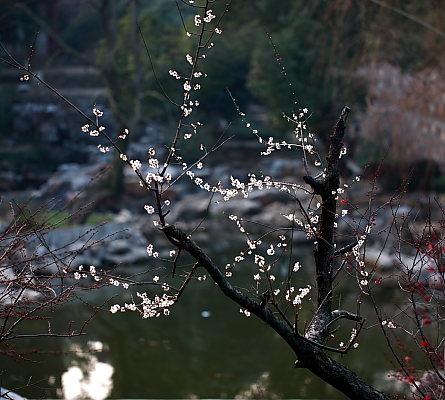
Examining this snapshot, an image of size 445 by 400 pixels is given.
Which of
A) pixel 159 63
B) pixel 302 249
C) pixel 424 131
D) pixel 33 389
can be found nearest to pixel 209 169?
pixel 159 63

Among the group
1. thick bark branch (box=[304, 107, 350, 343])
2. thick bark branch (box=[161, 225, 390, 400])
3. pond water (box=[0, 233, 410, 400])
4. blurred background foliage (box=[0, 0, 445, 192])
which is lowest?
thick bark branch (box=[161, 225, 390, 400])

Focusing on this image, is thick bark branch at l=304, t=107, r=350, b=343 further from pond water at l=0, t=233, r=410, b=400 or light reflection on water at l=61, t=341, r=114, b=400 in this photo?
light reflection on water at l=61, t=341, r=114, b=400

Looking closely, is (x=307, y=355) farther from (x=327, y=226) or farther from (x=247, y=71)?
(x=247, y=71)

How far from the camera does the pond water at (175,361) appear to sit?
3.54m

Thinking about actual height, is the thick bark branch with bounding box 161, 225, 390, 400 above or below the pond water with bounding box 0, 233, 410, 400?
below

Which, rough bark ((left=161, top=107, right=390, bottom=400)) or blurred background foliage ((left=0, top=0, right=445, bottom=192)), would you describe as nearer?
rough bark ((left=161, top=107, right=390, bottom=400))

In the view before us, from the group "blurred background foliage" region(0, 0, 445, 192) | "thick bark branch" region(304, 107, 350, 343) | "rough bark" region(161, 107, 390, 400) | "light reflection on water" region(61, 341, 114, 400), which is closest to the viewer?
"rough bark" region(161, 107, 390, 400)

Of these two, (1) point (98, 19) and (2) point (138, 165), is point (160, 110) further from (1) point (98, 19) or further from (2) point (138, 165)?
(2) point (138, 165)

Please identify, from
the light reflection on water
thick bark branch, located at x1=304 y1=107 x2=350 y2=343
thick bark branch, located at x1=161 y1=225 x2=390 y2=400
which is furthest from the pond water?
thick bark branch, located at x1=161 y1=225 x2=390 y2=400

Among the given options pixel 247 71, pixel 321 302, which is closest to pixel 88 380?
pixel 321 302

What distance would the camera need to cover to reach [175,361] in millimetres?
3979

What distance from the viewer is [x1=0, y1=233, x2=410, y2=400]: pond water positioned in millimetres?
3541

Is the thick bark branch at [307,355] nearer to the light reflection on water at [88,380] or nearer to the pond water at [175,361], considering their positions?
the pond water at [175,361]

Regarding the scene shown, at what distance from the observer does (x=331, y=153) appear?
1806mm
